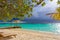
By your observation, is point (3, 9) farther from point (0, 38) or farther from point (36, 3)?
point (0, 38)

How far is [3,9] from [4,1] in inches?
5.3

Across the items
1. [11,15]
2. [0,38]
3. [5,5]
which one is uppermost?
[5,5]

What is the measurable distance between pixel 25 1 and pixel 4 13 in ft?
1.33

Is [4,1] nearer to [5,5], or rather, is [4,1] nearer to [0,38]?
[5,5]

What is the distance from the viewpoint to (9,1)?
275 cm

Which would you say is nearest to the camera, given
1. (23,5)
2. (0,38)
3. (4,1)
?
(4,1)

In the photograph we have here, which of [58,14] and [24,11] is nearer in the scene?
[58,14]

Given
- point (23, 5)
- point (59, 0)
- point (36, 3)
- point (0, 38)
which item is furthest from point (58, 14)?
point (0, 38)

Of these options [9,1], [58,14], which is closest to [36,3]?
[9,1]

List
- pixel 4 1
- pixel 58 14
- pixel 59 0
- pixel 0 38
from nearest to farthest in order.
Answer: pixel 58 14, pixel 59 0, pixel 4 1, pixel 0 38

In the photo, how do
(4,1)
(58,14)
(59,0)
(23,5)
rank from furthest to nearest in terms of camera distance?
(23,5) → (4,1) → (59,0) → (58,14)

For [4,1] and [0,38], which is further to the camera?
[0,38]

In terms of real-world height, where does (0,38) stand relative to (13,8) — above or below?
below

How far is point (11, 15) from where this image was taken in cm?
286
